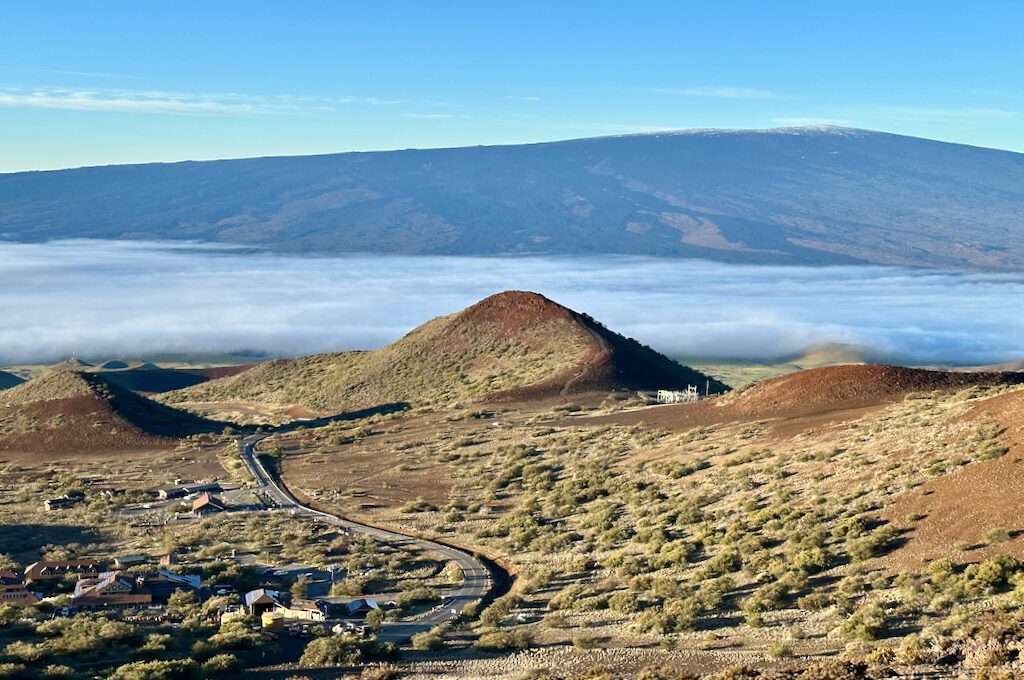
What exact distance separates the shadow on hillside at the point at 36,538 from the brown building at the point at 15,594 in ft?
17.4

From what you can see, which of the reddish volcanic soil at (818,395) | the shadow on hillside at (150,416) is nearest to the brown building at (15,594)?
the reddish volcanic soil at (818,395)

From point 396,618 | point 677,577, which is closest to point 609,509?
point 677,577

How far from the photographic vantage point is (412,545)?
1597 inches

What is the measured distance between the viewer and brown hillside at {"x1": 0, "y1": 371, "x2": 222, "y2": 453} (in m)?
67.8

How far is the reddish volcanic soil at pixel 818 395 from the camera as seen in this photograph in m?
51.2

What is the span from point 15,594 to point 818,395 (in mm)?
32569

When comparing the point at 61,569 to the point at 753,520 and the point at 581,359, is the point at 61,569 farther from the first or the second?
the point at 581,359

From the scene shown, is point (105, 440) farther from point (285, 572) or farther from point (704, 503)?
point (704, 503)

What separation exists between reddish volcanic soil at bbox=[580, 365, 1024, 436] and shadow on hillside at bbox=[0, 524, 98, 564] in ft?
77.5

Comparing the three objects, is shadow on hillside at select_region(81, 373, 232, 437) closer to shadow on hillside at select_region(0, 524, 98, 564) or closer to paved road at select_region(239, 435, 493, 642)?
paved road at select_region(239, 435, 493, 642)

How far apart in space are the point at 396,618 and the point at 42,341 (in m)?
154

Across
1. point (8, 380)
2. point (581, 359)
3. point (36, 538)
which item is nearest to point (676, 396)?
point (581, 359)

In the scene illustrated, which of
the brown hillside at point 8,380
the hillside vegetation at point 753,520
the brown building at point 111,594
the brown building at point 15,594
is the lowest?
the brown hillside at point 8,380

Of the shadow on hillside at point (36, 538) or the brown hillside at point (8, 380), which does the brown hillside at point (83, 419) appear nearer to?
the shadow on hillside at point (36, 538)
